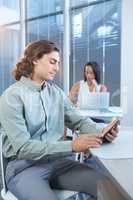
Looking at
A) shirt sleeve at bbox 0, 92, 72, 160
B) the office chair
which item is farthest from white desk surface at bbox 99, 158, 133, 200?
the office chair

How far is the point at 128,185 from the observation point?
2.62 ft

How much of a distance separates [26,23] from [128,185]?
5.16 meters

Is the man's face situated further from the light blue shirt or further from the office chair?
the office chair

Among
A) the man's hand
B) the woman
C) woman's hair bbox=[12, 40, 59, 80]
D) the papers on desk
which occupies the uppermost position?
woman's hair bbox=[12, 40, 59, 80]

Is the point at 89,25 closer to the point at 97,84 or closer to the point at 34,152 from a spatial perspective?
the point at 97,84

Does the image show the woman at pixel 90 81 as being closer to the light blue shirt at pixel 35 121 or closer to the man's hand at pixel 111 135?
the light blue shirt at pixel 35 121

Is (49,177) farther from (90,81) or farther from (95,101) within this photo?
(90,81)

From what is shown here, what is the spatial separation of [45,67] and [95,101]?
149 cm

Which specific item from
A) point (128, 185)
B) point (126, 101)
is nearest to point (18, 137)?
point (128, 185)

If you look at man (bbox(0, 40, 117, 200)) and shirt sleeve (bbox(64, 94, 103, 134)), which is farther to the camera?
shirt sleeve (bbox(64, 94, 103, 134))

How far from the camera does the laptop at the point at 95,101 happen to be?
2.94 metres

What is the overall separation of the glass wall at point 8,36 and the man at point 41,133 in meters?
4.20

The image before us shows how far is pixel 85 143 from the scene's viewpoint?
1249 mm

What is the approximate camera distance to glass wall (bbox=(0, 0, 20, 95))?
18.6ft
